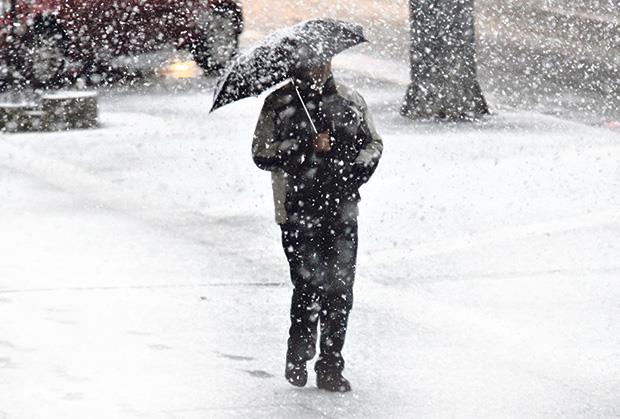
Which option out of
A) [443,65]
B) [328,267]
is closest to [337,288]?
[328,267]

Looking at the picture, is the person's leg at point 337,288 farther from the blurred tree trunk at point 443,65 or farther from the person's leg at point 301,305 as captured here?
the blurred tree trunk at point 443,65

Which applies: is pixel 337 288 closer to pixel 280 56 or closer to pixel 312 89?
pixel 312 89

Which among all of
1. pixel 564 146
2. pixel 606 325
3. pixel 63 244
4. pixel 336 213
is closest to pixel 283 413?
pixel 336 213

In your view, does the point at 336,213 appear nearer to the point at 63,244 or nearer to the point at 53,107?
the point at 63,244

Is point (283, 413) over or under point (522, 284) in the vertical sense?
over

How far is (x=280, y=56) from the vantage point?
715cm

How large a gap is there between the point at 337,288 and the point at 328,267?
3.7 inches

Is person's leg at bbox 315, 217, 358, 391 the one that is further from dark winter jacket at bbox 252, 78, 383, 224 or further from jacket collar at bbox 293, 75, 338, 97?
jacket collar at bbox 293, 75, 338, 97

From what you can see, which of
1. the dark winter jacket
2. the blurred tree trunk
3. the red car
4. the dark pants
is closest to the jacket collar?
the dark winter jacket

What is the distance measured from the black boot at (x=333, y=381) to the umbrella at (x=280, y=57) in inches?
43.2

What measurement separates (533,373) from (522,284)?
1804 millimetres

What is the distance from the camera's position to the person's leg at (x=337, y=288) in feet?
24.0

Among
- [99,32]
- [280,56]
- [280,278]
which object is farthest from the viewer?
[99,32]

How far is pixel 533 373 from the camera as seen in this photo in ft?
25.3
